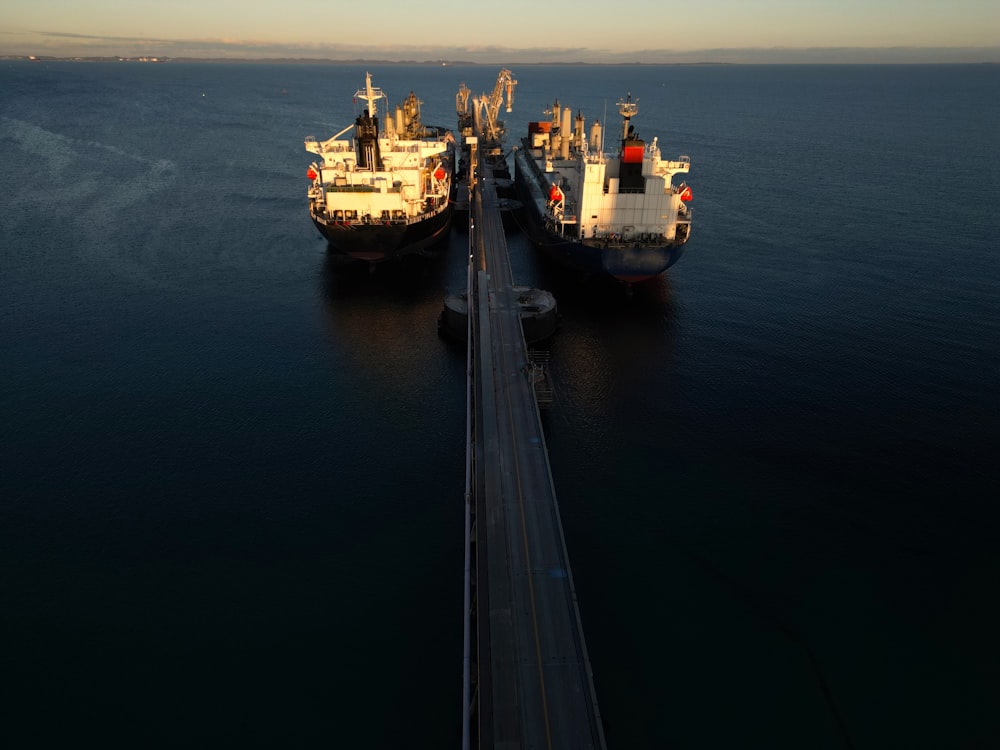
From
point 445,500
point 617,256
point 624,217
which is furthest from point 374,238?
point 445,500

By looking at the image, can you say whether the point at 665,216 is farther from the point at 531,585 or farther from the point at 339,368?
the point at 531,585

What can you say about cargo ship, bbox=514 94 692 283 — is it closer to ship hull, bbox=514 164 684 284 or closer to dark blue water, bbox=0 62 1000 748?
ship hull, bbox=514 164 684 284

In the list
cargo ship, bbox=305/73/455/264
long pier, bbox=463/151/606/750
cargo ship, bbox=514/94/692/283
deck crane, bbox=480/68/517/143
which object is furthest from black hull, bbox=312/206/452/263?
deck crane, bbox=480/68/517/143

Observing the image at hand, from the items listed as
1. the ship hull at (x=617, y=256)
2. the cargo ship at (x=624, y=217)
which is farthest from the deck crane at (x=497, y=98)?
the ship hull at (x=617, y=256)

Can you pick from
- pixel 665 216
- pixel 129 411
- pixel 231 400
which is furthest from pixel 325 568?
pixel 665 216

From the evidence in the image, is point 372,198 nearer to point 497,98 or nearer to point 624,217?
point 624,217

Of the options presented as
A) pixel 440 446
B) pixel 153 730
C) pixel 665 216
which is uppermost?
pixel 665 216
